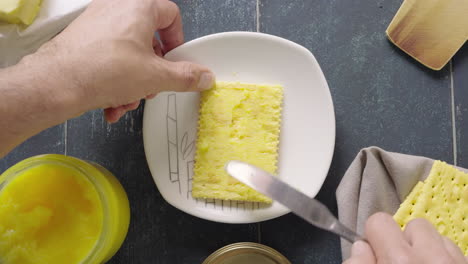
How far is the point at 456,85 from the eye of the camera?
3.10 feet

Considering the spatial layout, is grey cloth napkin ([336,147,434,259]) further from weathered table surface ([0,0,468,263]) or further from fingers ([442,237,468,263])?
fingers ([442,237,468,263])

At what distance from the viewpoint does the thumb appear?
2.48 feet

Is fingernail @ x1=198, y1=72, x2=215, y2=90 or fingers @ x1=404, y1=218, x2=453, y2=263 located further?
fingernail @ x1=198, y1=72, x2=215, y2=90

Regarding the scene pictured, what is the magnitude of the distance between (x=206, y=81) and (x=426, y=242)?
1.54 ft

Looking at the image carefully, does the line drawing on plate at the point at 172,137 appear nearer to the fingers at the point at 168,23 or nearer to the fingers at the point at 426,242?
the fingers at the point at 168,23

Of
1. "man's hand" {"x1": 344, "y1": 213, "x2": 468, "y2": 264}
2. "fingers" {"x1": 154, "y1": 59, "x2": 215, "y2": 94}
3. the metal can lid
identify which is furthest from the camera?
the metal can lid

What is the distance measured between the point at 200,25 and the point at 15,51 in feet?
1.26

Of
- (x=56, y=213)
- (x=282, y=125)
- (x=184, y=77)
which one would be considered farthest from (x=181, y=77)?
(x=56, y=213)

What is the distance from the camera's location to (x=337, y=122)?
937 mm

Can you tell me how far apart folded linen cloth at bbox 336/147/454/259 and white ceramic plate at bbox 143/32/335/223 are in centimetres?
6

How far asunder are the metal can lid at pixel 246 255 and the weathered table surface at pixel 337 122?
0.06 m

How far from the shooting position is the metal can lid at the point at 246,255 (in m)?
0.86

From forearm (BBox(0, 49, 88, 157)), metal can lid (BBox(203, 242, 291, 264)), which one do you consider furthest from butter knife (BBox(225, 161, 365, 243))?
forearm (BBox(0, 49, 88, 157))

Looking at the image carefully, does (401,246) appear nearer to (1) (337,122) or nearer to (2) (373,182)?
(2) (373,182)
